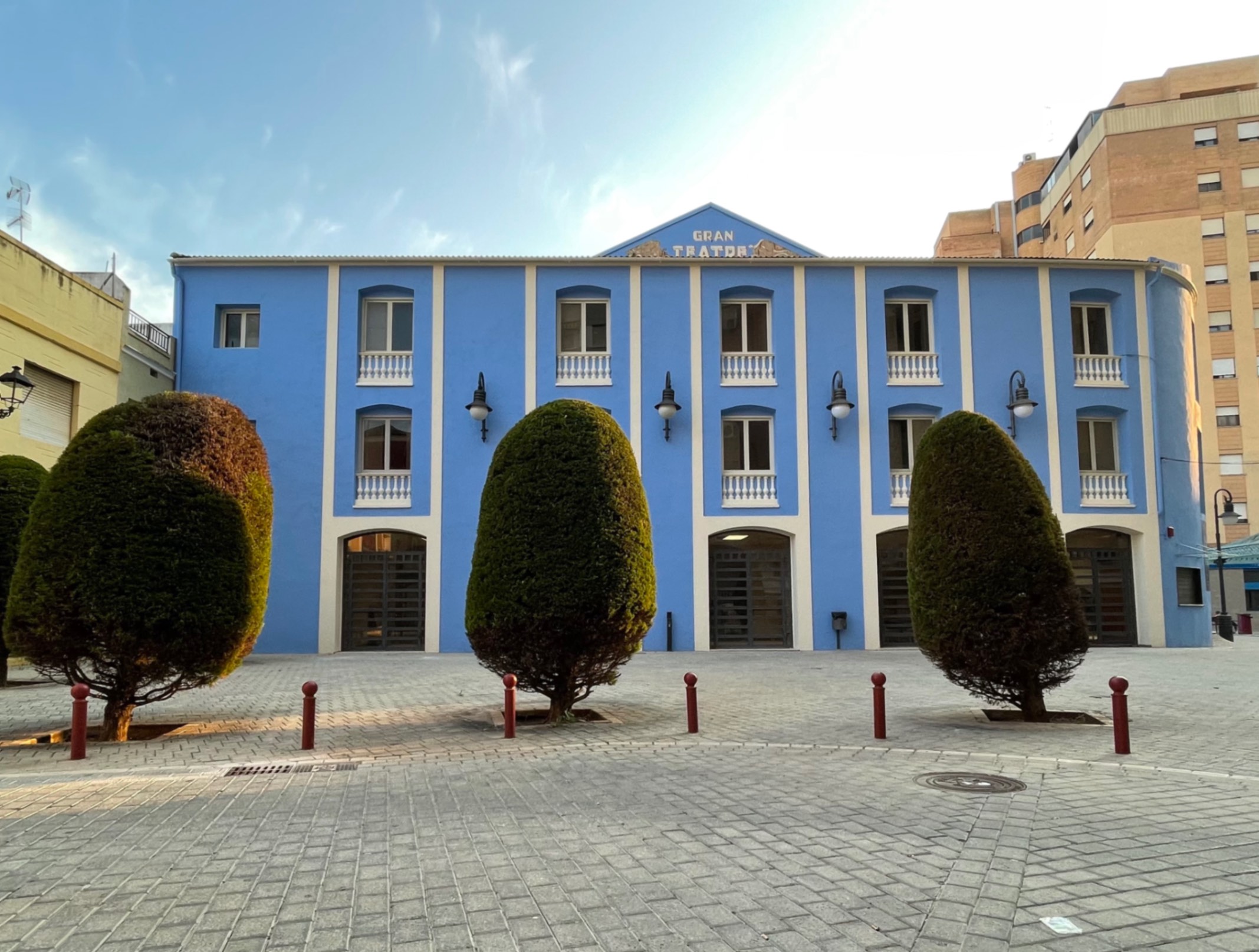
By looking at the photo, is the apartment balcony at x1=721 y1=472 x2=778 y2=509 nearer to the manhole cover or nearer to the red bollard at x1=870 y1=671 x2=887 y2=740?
the red bollard at x1=870 y1=671 x2=887 y2=740

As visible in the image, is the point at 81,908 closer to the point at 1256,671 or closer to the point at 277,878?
the point at 277,878

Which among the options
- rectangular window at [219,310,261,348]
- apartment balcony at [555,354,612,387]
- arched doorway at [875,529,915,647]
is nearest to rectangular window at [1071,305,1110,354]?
arched doorway at [875,529,915,647]

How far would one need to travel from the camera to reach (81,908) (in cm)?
430

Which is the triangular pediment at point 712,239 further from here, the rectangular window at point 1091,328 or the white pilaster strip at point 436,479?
the rectangular window at point 1091,328

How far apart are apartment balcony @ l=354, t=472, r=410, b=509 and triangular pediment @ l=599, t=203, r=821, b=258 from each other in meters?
8.27

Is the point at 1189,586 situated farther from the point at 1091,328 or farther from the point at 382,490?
the point at 382,490

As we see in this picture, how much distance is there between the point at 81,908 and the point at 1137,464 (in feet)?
81.5

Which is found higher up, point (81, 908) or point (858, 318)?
point (858, 318)

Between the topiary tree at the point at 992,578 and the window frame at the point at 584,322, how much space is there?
13671 mm

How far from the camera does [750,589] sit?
2217 centimetres

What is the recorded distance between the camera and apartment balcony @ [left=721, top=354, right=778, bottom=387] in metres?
22.7

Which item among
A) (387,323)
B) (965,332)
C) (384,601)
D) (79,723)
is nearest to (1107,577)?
(965,332)

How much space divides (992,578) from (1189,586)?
17557 mm

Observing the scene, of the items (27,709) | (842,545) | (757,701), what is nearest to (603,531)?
(757,701)
